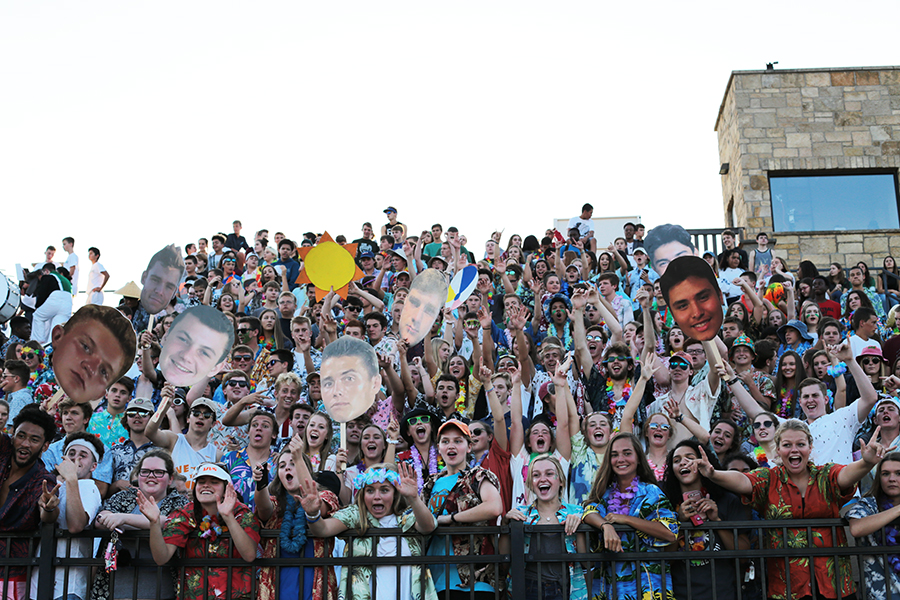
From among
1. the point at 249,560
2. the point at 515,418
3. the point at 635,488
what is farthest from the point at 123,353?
the point at 635,488

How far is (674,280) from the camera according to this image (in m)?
6.32

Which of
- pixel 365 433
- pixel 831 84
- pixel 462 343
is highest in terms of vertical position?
pixel 831 84

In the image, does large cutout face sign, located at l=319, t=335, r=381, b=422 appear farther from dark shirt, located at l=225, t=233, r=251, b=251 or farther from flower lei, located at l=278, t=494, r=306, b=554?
dark shirt, located at l=225, t=233, r=251, b=251

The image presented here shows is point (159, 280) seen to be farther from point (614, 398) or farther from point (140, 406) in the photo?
point (614, 398)

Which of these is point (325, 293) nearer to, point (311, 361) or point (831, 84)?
point (311, 361)

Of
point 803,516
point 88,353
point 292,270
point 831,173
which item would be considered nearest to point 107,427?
point 88,353

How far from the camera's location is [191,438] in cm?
724

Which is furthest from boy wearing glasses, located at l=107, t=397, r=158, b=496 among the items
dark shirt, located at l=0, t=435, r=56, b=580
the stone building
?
the stone building

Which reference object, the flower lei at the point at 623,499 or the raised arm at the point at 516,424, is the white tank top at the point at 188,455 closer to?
the raised arm at the point at 516,424

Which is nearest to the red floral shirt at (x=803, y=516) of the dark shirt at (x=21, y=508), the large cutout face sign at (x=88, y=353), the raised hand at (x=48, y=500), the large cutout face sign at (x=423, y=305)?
the large cutout face sign at (x=423, y=305)

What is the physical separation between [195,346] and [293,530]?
7.73 ft

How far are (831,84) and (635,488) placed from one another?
704 inches

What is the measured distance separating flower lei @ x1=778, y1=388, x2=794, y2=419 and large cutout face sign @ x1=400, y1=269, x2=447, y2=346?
3.22 meters

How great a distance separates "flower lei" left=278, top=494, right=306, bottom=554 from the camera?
16.8 ft
